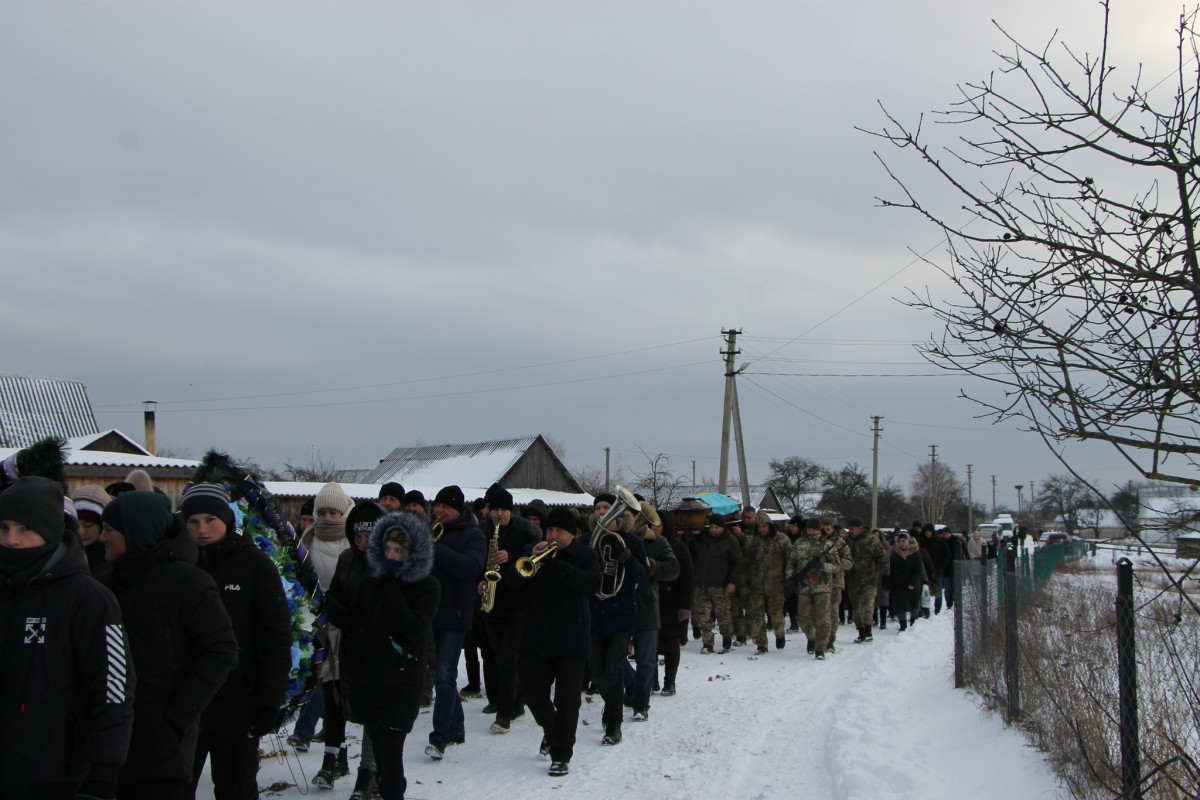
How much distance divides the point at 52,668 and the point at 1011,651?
701 cm

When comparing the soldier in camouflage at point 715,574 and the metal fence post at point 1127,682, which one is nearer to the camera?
the metal fence post at point 1127,682

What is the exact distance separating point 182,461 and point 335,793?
61.4 feet

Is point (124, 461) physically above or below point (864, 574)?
above

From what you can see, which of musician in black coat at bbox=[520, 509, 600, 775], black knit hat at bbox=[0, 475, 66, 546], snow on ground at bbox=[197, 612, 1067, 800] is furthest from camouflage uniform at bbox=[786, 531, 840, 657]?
black knit hat at bbox=[0, 475, 66, 546]

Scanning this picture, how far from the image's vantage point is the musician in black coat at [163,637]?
13.2 feet

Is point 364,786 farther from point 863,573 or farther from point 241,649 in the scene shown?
point 863,573

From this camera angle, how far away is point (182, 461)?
23.2 meters

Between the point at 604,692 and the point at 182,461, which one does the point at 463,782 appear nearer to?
the point at 604,692

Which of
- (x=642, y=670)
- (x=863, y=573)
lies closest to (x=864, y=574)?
(x=863, y=573)

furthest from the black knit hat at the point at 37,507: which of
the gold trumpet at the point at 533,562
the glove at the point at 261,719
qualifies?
the gold trumpet at the point at 533,562

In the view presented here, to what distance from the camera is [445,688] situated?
7285 millimetres

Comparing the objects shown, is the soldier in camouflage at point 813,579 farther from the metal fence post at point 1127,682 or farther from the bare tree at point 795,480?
the bare tree at point 795,480

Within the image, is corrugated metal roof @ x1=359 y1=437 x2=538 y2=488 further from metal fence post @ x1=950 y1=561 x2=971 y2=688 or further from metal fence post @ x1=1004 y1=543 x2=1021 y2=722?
metal fence post @ x1=1004 y1=543 x2=1021 y2=722

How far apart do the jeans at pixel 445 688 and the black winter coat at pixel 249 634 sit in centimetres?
236
